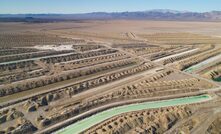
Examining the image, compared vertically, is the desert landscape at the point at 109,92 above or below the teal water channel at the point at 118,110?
above

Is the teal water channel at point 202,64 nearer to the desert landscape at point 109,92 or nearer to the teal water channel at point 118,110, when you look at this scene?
the desert landscape at point 109,92

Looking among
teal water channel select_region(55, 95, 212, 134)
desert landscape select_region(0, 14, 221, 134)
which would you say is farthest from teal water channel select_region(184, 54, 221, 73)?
teal water channel select_region(55, 95, 212, 134)

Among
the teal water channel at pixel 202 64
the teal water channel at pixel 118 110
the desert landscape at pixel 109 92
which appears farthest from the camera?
the teal water channel at pixel 202 64

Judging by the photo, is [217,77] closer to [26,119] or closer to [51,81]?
[51,81]

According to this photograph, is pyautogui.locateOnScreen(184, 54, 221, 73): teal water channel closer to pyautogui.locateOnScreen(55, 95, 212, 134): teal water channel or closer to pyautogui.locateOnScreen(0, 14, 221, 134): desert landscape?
pyautogui.locateOnScreen(0, 14, 221, 134): desert landscape

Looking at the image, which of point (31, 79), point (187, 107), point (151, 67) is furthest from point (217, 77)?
point (31, 79)

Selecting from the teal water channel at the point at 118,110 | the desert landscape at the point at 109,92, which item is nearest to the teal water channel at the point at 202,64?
the desert landscape at the point at 109,92

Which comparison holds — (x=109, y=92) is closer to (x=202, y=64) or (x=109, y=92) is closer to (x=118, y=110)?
(x=118, y=110)

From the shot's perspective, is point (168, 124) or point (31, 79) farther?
point (31, 79)
